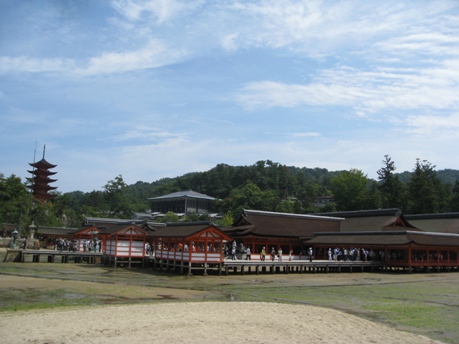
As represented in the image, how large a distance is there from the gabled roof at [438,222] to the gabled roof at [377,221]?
2.19m

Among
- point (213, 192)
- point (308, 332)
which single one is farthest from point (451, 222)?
point (213, 192)

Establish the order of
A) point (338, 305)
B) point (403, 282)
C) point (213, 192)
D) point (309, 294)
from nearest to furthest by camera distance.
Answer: point (338, 305) → point (309, 294) → point (403, 282) → point (213, 192)

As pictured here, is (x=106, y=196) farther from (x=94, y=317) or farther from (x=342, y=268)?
(x=94, y=317)

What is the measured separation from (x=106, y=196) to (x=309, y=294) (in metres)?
78.3

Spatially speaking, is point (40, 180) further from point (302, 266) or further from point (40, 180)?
point (302, 266)

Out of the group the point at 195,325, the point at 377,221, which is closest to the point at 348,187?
the point at 377,221

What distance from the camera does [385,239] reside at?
3975 centimetres

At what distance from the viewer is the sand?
11.5m

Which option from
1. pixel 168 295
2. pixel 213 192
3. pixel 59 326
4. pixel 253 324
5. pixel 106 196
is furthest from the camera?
pixel 213 192

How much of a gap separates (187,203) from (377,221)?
66.1 metres

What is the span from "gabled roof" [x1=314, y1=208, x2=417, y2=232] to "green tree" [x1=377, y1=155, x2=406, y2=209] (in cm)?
2766

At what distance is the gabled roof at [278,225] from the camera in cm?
4412

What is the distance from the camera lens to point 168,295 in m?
20.9

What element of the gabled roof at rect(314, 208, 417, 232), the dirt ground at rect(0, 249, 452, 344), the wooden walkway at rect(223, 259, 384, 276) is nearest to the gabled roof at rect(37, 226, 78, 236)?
the wooden walkway at rect(223, 259, 384, 276)
